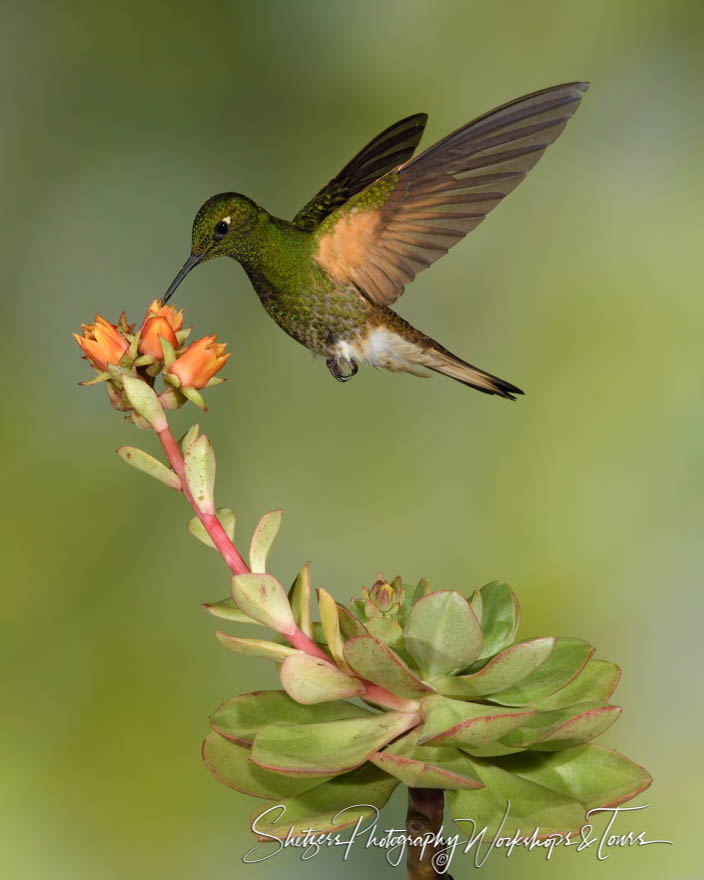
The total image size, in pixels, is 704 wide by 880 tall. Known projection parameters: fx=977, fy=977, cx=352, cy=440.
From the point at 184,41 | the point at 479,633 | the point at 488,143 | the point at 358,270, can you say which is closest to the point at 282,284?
the point at 358,270

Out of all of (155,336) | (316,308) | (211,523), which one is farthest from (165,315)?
(316,308)

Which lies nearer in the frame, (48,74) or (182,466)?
(182,466)

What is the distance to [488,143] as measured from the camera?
2.65 ft

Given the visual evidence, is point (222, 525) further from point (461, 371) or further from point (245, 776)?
point (461, 371)

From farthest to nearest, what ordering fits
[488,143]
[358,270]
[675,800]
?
→ [675,800], [358,270], [488,143]

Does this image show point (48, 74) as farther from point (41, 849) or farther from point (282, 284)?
point (41, 849)

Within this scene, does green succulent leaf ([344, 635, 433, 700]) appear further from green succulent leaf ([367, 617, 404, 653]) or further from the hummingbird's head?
the hummingbird's head

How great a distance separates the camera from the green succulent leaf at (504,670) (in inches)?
23.4

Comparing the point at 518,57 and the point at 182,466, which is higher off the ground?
the point at 518,57

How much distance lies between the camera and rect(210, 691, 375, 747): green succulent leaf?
67 cm

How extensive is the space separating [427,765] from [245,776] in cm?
18

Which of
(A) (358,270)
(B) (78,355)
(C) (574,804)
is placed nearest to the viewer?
(C) (574,804)

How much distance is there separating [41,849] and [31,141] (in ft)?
2.98

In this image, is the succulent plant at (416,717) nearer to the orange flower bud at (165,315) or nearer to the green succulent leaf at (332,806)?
the green succulent leaf at (332,806)
